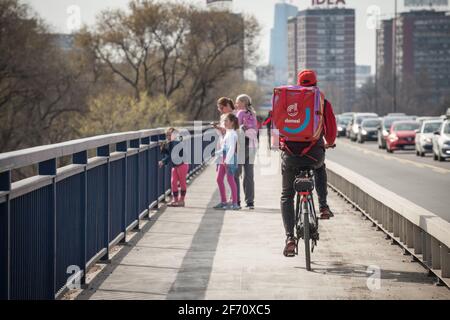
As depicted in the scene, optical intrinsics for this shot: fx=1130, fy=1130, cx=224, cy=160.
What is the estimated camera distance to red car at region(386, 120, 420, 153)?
165 feet

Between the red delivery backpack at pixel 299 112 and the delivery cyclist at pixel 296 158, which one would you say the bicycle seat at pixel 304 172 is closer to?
the delivery cyclist at pixel 296 158

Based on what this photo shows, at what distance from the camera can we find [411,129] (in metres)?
52.3

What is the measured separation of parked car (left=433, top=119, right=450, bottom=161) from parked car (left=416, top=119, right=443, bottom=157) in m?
3.81

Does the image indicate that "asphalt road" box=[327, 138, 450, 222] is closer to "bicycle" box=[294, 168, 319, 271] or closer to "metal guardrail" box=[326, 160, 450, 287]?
"metal guardrail" box=[326, 160, 450, 287]

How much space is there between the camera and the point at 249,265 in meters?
10.5

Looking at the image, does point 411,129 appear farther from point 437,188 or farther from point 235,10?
point 235,10

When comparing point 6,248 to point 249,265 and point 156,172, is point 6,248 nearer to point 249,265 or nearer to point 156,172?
point 249,265

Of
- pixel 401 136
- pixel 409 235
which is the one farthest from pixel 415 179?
pixel 401 136

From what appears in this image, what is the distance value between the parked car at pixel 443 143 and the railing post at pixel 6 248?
33.0 meters

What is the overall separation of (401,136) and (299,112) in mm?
41283

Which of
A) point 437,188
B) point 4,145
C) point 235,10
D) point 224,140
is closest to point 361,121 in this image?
point 235,10

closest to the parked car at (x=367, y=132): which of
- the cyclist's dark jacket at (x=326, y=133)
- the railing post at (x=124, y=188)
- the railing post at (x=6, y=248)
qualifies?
the railing post at (x=124, y=188)

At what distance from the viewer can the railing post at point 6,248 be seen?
20.6ft
